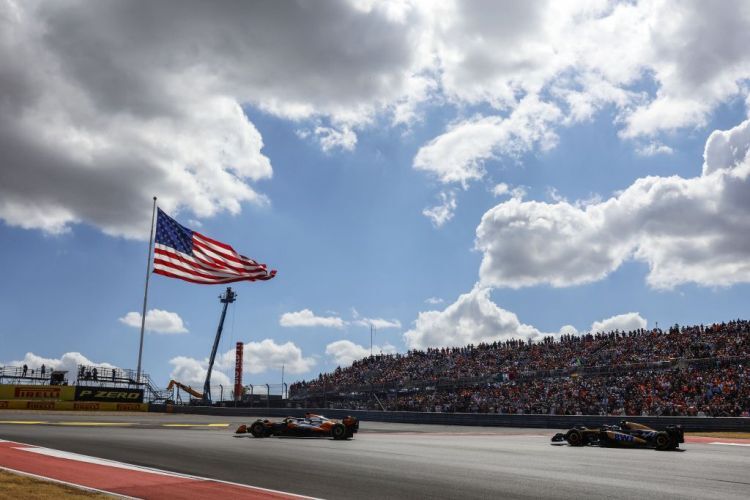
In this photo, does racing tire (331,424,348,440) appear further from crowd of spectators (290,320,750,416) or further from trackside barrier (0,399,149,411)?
trackside barrier (0,399,149,411)

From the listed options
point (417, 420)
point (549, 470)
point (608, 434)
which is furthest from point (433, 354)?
point (549, 470)

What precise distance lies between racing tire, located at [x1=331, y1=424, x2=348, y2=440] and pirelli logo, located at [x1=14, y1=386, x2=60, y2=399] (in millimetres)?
25439

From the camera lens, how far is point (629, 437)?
17.9 meters

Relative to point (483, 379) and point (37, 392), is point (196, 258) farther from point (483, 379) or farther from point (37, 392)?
point (483, 379)

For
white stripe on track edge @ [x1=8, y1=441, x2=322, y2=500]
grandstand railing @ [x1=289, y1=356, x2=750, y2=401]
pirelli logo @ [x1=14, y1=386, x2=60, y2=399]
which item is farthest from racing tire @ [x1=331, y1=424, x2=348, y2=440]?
pirelli logo @ [x1=14, y1=386, x2=60, y2=399]

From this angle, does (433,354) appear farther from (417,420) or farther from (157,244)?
(157,244)

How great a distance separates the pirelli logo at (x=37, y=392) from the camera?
121 ft

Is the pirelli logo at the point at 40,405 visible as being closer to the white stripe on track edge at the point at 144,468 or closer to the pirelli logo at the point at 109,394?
the pirelli logo at the point at 109,394

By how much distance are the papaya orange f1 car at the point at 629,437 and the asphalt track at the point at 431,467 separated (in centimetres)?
58

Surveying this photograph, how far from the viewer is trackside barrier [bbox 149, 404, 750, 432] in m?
27.2

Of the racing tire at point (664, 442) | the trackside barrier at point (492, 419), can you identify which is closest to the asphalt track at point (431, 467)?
the racing tire at point (664, 442)

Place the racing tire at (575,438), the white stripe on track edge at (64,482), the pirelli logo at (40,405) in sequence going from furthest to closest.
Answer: the pirelli logo at (40,405), the racing tire at (575,438), the white stripe on track edge at (64,482)

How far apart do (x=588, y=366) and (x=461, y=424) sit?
8.89 metres

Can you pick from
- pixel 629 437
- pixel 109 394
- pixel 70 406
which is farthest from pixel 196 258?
pixel 629 437
